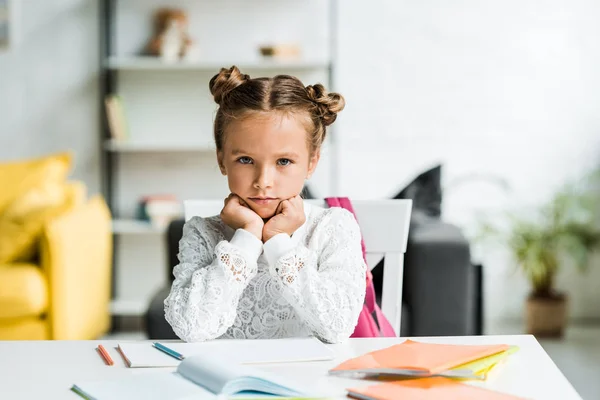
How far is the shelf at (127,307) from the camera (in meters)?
4.11

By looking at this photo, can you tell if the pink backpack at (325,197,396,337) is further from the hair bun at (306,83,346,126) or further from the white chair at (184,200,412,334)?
the hair bun at (306,83,346,126)

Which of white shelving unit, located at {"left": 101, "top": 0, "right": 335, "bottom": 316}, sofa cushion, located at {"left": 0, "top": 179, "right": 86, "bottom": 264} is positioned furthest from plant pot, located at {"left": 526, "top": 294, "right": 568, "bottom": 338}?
sofa cushion, located at {"left": 0, "top": 179, "right": 86, "bottom": 264}

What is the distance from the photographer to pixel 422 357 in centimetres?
106

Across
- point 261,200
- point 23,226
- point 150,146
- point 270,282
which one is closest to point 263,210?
point 261,200

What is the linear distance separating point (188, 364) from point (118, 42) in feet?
11.6

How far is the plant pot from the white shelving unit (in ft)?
3.88

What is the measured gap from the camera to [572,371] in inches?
131

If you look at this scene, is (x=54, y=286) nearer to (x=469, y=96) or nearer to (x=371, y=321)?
(x=371, y=321)

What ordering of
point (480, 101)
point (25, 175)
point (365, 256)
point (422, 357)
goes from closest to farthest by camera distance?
point (422, 357) < point (365, 256) < point (25, 175) < point (480, 101)

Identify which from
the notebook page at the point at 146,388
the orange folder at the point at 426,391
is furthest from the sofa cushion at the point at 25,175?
the orange folder at the point at 426,391

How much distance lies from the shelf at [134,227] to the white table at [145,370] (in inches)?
112

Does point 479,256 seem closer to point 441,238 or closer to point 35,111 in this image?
point 441,238

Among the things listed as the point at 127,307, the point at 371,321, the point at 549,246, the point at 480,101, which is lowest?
the point at 127,307

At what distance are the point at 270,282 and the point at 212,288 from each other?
163 millimetres
